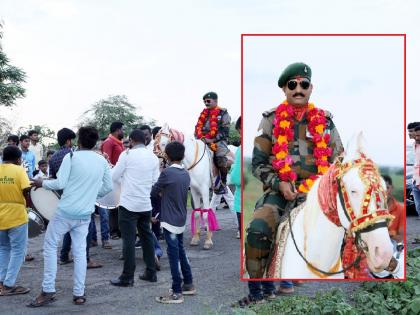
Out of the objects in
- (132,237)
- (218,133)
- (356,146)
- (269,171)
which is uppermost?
(218,133)

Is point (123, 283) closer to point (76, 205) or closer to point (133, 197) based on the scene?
point (133, 197)

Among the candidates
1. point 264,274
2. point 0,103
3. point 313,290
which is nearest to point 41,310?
point 313,290

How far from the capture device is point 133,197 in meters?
7.23

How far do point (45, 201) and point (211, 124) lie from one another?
3.97 meters

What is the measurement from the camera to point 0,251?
7.05 metres

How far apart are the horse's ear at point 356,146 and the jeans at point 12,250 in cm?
478

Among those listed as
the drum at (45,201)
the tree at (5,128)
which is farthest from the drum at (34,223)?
the tree at (5,128)

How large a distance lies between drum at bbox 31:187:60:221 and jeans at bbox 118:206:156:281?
83 centimetres

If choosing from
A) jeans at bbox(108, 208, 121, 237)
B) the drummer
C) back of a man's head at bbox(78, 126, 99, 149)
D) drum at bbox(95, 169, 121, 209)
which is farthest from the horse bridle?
jeans at bbox(108, 208, 121, 237)

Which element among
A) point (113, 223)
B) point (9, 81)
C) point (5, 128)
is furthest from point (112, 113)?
point (113, 223)

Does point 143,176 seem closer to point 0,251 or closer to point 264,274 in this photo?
point 0,251

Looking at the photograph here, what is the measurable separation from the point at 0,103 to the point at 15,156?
896 inches

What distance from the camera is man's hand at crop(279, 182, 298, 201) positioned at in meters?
3.58

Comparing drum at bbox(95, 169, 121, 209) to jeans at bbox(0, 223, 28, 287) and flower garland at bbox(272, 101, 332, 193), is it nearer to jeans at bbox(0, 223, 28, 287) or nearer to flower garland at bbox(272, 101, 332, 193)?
Answer: jeans at bbox(0, 223, 28, 287)
